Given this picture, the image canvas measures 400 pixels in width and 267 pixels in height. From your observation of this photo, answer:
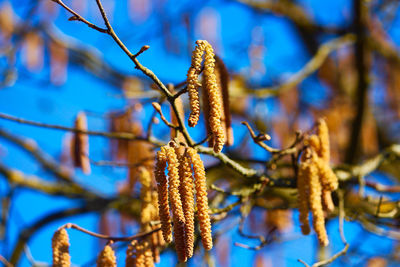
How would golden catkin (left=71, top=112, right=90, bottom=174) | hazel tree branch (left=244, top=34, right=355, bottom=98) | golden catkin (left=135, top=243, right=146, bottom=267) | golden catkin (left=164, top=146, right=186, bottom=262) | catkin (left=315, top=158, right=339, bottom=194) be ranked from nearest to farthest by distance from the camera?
golden catkin (left=164, top=146, right=186, bottom=262) < golden catkin (left=135, top=243, right=146, bottom=267) < catkin (left=315, top=158, right=339, bottom=194) < golden catkin (left=71, top=112, right=90, bottom=174) < hazel tree branch (left=244, top=34, right=355, bottom=98)

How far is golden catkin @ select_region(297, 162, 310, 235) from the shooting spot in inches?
55.4

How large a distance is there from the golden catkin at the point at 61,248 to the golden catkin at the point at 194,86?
591mm

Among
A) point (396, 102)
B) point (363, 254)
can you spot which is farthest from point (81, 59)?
point (363, 254)

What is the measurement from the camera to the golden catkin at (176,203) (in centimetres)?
103

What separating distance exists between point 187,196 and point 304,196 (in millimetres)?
497

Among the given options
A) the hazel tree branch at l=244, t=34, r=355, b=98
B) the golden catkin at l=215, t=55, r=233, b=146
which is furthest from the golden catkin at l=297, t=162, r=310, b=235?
the hazel tree branch at l=244, t=34, r=355, b=98

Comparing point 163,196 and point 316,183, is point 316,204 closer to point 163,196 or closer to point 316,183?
point 316,183

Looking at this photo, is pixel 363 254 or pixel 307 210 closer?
pixel 307 210

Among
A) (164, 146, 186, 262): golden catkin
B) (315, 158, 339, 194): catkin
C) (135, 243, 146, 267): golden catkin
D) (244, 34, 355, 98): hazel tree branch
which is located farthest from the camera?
(244, 34, 355, 98): hazel tree branch

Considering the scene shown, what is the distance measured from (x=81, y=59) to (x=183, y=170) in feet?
15.0

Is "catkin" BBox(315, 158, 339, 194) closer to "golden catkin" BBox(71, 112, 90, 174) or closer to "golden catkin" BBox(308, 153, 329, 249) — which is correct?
"golden catkin" BBox(308, 153, 329, 249)

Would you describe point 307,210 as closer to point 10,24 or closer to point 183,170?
point 183,170

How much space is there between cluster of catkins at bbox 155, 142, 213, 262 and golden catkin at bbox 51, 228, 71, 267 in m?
0.44

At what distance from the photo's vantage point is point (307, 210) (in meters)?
1.41
